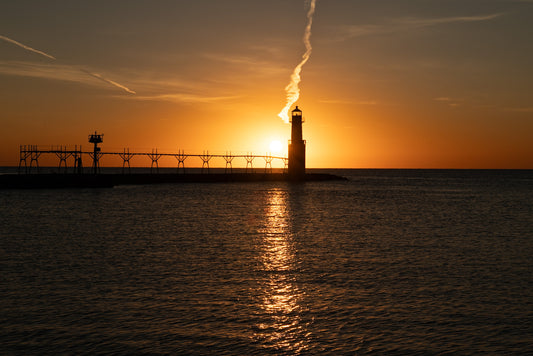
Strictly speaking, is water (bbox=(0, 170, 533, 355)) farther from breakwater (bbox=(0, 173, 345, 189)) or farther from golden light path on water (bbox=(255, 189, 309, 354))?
breakwater (bbox=(0, 173, 345, 189))

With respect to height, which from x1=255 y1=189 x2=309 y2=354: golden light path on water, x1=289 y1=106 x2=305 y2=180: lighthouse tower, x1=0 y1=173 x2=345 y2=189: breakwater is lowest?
x1=255 y1=189 x2=309 y2=354: golden light path on water

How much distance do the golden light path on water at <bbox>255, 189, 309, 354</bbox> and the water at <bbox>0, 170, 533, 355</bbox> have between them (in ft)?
0.19

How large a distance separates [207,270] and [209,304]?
539cm

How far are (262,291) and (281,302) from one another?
1.52 meters

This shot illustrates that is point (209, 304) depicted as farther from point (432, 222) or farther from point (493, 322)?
point (432, 222)

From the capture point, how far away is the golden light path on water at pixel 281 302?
12586mm

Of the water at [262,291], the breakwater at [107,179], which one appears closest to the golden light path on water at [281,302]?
the water at [262,291]

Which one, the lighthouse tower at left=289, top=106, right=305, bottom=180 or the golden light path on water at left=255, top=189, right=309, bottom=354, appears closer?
the golden light path on water at left=255, top=189, right=309, bottom=354

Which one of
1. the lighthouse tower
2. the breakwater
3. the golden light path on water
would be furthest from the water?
the lighthouse tower

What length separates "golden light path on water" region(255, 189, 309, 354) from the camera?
496 inches

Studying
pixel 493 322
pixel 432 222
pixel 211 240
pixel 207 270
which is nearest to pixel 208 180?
pixel 432 222

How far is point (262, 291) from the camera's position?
1744 centimetres

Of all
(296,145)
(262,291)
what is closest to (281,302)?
(262,291)

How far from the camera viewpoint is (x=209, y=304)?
612 inches
